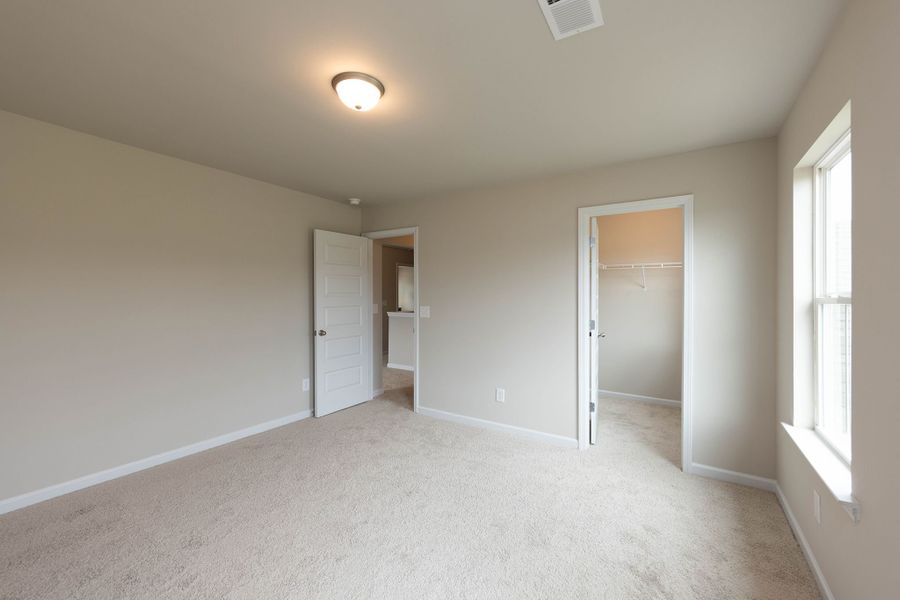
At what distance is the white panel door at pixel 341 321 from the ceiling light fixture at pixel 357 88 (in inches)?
89.2

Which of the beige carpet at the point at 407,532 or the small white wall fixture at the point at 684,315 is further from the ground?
the small white wall fixture at the point at 684,315

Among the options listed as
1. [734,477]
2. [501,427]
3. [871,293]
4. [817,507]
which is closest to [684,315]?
[734,477]

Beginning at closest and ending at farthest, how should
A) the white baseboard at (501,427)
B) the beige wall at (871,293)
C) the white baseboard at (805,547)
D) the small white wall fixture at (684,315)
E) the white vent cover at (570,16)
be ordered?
the beige wall at (871,293)
the white vent cover at (570,16)
the white baseboard at (805,547)
the small white wall fixture at (684,315)
the white baseboard at (501,427)

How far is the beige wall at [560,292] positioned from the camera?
8.55 ft

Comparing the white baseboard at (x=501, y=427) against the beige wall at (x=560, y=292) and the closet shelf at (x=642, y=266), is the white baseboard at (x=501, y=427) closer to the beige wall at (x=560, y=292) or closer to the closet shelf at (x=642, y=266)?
the beige wall at (x=560, y=292)

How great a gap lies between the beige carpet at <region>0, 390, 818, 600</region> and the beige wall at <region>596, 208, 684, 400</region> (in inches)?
64.7

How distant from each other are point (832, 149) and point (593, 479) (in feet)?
7.86

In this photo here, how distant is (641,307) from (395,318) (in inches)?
165

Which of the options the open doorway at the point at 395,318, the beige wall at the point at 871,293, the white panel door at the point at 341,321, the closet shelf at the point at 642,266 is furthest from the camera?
the open doorway at the point at 395,318

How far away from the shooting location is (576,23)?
1.51m

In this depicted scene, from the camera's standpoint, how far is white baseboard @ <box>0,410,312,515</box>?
2.34 metres

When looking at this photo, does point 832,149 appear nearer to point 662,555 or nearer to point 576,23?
point 576,23

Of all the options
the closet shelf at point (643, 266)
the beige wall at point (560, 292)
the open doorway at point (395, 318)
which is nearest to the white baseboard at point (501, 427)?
the beige wall at point (560, 292)

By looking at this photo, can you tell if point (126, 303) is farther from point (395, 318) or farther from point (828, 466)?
point (395, 318)
